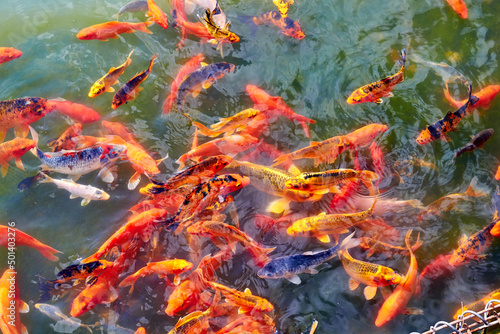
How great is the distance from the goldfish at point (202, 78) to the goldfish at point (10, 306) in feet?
8.79

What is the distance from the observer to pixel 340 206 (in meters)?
3.95

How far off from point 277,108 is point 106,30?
245 cm

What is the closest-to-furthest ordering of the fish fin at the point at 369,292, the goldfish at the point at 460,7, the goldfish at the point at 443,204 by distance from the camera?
the fish fin at the point at 369,292 < the goldfish at the point at 443,204 < the goldfish at the point at 460,7

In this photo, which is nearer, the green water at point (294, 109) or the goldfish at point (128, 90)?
the green water at point (294, 109)

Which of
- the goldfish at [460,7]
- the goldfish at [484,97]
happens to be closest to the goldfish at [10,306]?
the goldfish at [484,97]

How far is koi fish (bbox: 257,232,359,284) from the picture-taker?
3527 millimetres

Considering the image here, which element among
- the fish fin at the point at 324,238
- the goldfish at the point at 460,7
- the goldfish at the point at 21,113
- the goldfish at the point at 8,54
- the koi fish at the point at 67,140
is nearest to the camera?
the fish fin at the point at 324,238

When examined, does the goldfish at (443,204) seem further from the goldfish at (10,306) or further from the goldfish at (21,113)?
the goldfish at (21,113)

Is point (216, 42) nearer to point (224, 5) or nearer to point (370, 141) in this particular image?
point (224, 5)

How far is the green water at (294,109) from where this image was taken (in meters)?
3.66

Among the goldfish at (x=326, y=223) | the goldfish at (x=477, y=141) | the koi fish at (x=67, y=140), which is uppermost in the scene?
the koi fish at (x=67, y=140)

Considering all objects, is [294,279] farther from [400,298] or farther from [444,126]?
[444,126]

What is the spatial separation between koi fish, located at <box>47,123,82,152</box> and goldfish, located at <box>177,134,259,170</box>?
1300 mm

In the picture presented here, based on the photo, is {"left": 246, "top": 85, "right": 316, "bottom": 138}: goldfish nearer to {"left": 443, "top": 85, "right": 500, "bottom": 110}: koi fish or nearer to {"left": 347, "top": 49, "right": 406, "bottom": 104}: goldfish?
{"left": 347, "top": 49, "right": 406, "bottom": 104}: goldfish
